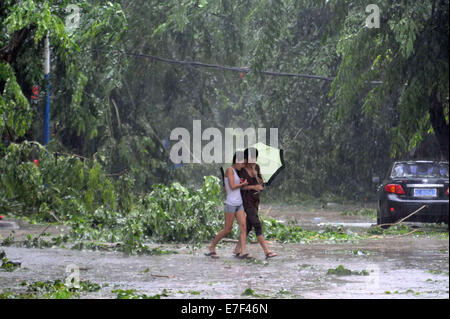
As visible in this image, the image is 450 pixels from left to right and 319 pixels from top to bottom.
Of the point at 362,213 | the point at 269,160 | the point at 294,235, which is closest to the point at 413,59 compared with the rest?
the point at 294,235

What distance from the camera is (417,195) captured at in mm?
18438

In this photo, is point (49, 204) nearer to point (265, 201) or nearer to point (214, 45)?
point (214, 45)

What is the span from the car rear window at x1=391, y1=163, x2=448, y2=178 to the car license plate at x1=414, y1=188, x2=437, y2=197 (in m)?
0.48

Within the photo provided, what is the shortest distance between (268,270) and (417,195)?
7.27 metres

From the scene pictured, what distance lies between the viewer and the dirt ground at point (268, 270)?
9.90m

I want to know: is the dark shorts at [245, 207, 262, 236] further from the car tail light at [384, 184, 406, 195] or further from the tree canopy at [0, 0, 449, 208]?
the car tail light at [384, 184, 406, 195]

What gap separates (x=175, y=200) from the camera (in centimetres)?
1638

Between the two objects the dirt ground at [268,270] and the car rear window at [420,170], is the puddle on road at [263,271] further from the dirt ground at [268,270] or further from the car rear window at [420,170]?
the car rear window at [420,170]

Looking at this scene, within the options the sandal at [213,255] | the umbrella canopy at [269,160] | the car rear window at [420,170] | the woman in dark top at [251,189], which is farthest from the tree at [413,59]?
the car rear window at [420,170]

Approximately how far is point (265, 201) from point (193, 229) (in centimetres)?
1511

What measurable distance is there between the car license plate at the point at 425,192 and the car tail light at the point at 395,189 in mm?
263

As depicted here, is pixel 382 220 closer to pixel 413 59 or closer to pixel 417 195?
pixel 417 195

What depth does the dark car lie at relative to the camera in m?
18.3
